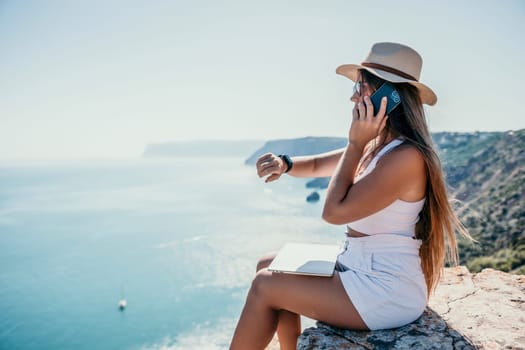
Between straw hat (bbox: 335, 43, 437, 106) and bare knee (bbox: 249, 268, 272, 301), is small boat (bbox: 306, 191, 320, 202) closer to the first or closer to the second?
straw hat (bbox: 335, 43, 437, 106)

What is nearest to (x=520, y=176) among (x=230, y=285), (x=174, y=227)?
(x=230, y=285)

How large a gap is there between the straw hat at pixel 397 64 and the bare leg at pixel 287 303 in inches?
34.7

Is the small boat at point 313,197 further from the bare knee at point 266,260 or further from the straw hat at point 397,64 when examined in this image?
the straw hat at point 397,64

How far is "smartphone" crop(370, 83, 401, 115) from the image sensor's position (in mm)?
1492

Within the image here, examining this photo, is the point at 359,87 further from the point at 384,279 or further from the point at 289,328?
the point at 289,328

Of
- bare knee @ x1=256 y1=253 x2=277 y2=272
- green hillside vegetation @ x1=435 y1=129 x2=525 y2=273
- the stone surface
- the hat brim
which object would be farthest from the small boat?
the hat brim

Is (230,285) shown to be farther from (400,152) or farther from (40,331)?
(400,152)

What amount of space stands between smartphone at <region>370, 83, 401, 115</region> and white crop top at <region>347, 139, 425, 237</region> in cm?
15

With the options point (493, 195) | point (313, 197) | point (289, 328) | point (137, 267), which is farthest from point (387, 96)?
point (313, 197)

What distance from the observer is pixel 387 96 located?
4.90 feet

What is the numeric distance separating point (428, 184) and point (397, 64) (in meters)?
0.54

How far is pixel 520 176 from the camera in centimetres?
2386

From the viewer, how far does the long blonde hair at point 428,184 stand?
4.85 ft

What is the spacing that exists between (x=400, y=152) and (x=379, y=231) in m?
0.36
